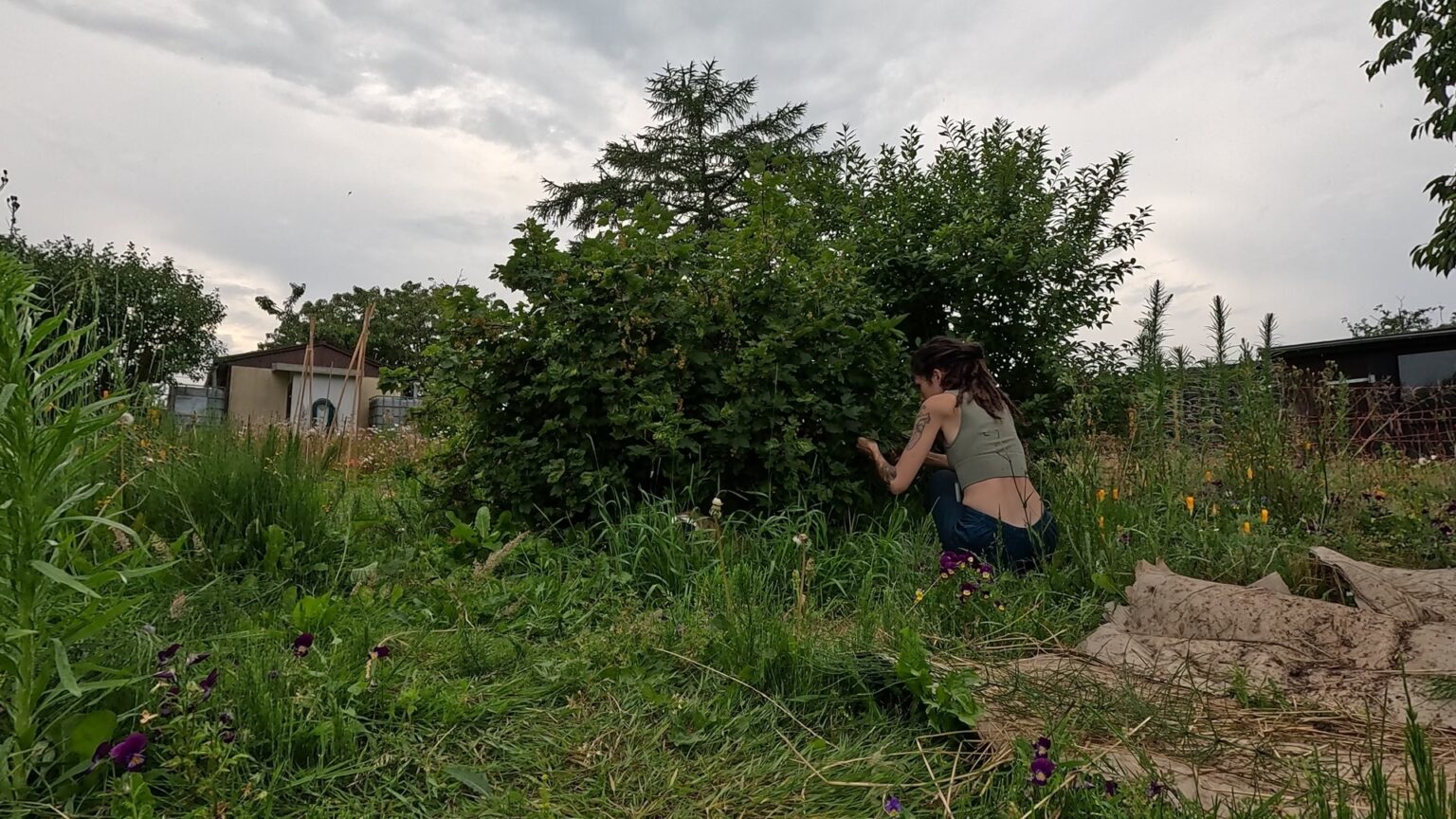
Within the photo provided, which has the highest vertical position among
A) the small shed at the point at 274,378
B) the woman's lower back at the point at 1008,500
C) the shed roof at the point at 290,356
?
the shed roof at the point at 290,356

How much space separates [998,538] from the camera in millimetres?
3416

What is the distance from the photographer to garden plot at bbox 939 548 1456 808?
1688 mm

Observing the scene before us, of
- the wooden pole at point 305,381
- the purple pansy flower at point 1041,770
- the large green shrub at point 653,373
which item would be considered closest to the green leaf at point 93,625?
the purple pansy flower at point 1041,770

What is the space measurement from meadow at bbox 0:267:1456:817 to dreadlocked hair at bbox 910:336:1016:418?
1.92 feet

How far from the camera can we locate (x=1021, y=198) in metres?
5.25

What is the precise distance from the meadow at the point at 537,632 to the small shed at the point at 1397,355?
1573 cm

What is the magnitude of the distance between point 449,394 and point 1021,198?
3.83 m

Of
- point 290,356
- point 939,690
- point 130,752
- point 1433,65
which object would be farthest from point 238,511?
point 290,356

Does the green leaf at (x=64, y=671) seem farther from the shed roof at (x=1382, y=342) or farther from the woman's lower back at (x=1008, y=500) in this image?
the shed roof at (x=1382, y=342)

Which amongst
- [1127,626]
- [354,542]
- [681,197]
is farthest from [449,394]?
[681,197]

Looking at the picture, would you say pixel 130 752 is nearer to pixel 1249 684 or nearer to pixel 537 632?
pixel 537 632

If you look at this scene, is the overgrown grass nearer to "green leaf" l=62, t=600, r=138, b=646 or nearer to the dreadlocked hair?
"green leaf" l=62, t=600, r=138, b=646

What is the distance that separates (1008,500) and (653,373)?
1.73 metres

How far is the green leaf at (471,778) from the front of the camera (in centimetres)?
161
